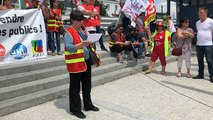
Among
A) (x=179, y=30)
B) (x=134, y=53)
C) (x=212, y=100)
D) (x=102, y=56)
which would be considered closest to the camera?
(x=212, y=100)

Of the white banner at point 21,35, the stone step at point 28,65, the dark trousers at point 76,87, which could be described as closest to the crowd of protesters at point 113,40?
the dark trousers at point 76,87

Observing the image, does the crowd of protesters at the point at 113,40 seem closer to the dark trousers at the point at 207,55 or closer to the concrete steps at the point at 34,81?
the dark trousers at the point at 207,55

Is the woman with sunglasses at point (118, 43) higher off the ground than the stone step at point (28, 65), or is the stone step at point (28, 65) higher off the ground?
the woman with sunglasses at point (118, 43)

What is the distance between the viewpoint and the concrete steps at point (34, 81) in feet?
18.5

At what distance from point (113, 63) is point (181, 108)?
12.0 feet

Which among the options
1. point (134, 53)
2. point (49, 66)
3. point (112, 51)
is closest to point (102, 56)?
point (112, 51)

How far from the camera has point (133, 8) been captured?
9516mm

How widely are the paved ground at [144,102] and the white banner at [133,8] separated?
235cm

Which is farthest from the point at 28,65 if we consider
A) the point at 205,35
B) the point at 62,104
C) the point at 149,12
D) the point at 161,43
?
the point at 205,35

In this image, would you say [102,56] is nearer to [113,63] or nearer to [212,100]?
[113,63]

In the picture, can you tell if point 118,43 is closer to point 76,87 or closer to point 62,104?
point 62,104

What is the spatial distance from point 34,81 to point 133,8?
14.6 ft

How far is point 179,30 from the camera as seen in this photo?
8.45 m

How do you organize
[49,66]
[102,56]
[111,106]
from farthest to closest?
[102,56], [49,66], [111,106]
